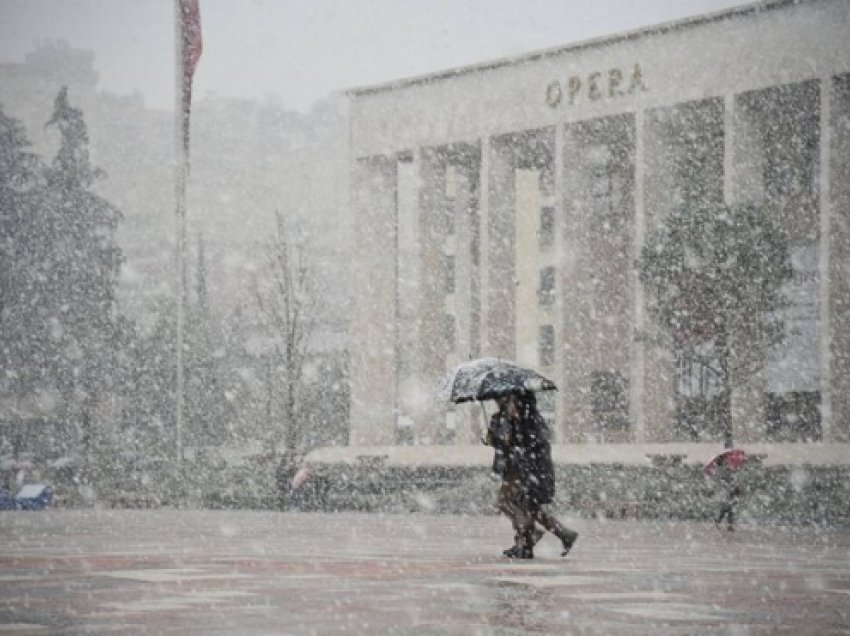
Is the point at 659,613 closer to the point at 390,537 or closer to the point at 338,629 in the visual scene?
the point at 338,629

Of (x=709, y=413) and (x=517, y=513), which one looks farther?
(x=709, y=413)

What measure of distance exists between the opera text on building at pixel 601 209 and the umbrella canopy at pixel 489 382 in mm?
25845

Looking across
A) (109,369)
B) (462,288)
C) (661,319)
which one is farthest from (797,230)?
(109,369)

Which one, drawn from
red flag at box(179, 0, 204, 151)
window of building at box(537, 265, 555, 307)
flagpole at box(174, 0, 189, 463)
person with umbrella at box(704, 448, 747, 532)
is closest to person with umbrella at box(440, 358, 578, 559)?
person with umbrella at box(704, 448, 747, 532)

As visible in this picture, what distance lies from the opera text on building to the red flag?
41.1 ft

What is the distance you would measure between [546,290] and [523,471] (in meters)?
46.7

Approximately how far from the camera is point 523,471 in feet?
48.5

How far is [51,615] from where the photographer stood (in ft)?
29.9

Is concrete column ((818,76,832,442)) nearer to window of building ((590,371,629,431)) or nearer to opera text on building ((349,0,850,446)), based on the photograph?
opera text on building ((349,0,850,446))

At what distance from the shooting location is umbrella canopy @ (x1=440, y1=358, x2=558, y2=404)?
1508 cm

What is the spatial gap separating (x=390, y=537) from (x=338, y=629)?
1166cm

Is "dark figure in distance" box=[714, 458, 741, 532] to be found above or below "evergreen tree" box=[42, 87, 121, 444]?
below

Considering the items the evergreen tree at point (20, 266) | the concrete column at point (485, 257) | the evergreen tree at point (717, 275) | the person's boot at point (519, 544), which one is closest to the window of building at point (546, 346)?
the concrete column at point (485, 257)

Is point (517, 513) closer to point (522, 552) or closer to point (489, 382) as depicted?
point (522, 552)
